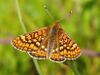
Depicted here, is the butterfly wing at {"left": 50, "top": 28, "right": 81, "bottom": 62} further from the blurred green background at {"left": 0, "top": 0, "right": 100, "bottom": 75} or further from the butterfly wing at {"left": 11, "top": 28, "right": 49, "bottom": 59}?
the blurred green background at {"left": 0, "top": 0, "right": 100, "bottom": 75}

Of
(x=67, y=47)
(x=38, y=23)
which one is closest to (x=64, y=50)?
(x=67, y=47)

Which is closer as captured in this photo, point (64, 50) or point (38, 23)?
point (64, 50)

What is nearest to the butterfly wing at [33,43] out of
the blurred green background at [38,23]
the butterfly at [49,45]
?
the butterfly at [49,45]

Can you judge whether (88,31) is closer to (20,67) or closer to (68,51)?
(20,67)

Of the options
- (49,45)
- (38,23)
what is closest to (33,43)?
(49,45)

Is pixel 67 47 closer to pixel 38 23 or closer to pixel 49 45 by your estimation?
pixel 49 45

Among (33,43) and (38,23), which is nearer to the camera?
(33,43)
